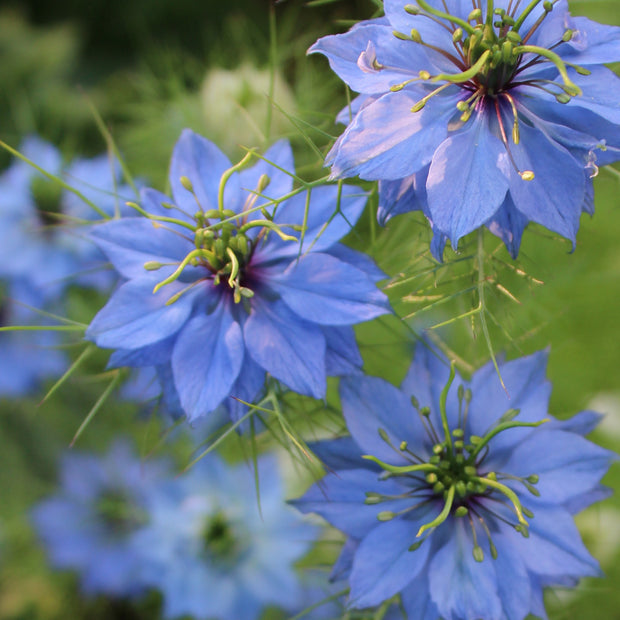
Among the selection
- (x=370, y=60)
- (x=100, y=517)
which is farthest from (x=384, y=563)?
(x=100, y=517)

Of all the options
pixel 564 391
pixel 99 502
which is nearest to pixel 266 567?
pixel 99 502

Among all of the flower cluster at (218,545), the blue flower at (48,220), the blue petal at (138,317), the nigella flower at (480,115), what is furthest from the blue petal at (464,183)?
the blue flower at (48,220)

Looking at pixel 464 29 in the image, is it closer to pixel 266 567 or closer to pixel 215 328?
pixel 215 328

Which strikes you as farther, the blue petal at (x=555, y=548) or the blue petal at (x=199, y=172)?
the blue petal at (x=199, y=172)

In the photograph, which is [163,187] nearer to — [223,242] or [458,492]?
[223,242]

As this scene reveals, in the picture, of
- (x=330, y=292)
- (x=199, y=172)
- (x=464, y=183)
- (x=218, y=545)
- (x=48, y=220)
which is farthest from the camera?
(x=48, y=220)

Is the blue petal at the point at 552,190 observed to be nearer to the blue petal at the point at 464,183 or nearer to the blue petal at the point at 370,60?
the blue petal at the point at 464,183

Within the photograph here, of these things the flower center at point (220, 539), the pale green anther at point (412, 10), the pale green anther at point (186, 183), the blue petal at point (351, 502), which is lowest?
the blue petal at point (351, 502)
